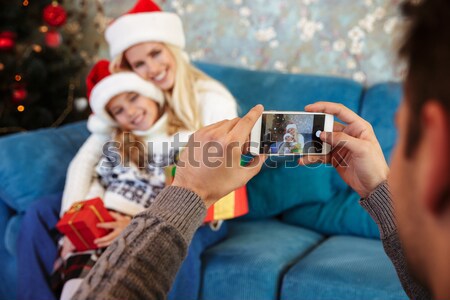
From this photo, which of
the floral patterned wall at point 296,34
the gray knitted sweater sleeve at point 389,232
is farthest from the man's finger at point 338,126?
the floral patterned wall at point 296,34

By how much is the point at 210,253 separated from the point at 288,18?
1.25 m

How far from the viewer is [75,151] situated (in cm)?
209

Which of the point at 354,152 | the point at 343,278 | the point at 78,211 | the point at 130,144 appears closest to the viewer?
the point at 354,152

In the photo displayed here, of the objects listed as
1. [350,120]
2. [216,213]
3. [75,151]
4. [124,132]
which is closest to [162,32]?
[124,132]

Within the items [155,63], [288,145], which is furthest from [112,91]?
[288,145]

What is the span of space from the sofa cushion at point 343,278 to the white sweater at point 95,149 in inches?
23.5

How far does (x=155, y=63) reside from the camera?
189 cm

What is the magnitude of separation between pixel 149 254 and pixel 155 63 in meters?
1.28

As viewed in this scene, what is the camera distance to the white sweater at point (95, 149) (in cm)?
181

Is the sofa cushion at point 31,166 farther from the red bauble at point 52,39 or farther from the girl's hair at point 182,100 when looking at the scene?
the red bauble at point 52,39

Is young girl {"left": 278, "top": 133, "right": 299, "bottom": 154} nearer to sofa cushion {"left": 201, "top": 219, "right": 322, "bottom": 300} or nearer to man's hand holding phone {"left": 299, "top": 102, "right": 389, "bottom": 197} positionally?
man's hand holding phone {"left": 299, "top": 102, "right": 389, "bottom": 197}

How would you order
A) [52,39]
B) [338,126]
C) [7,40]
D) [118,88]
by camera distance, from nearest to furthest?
[338,126] → [118,88] → [7,40] → [52,39]

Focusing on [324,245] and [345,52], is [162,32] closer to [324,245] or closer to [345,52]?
[345,52]

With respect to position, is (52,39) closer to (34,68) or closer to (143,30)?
(34,68)
